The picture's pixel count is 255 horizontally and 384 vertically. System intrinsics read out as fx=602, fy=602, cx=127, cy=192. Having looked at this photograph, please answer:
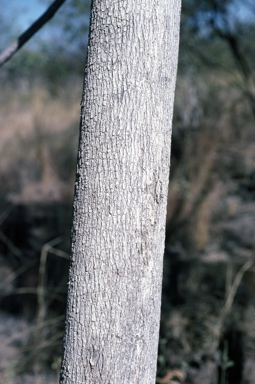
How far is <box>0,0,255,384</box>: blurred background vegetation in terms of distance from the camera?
→ 11.0 feet

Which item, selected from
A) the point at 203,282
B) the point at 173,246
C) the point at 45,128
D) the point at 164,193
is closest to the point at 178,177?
the point at 173,246

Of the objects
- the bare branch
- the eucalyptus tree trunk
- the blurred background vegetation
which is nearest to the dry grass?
the blurred background vegetation

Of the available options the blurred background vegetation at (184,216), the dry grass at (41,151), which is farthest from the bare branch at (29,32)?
the dry grass at (41,151)

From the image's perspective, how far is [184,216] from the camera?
5.28 m

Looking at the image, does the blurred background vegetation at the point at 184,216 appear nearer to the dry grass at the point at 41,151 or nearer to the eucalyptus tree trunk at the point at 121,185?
the dry grass at the point at 41,151

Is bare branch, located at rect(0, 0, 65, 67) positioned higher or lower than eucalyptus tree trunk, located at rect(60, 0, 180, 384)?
higher

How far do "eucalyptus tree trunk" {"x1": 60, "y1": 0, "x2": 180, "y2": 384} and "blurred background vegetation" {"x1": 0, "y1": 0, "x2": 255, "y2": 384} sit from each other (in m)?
1.14

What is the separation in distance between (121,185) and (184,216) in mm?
4021

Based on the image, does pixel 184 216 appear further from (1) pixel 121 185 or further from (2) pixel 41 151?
(1) pixel 121 185

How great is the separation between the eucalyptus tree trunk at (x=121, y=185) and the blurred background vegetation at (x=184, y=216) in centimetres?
114

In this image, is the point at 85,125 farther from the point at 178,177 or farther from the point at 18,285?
the point at 178,177

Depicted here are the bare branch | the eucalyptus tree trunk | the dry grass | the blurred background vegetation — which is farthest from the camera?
the dry grass

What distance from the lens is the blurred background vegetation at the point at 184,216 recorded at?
11.0 feet

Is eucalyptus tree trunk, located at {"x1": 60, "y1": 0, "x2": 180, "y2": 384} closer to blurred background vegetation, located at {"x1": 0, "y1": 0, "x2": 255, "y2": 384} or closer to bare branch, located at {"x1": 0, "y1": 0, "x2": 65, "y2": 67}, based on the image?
bare branch, located at {"x1": 0, "y1": 0, "x2": 65, "y2": 67}
